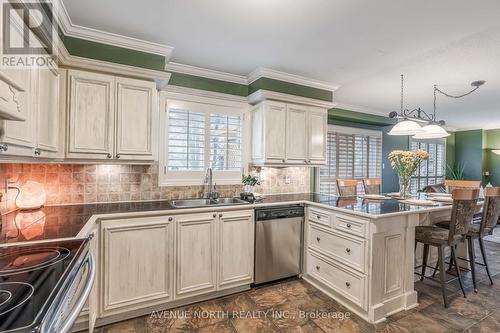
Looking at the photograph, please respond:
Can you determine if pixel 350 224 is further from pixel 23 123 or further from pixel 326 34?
pixel 23 123

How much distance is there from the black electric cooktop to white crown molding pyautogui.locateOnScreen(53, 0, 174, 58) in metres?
1.78

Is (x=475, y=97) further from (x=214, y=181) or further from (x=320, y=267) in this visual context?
(x=214, y=181)

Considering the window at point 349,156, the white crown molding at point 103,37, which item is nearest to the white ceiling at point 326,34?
Result: the white crown molding at point 103,37

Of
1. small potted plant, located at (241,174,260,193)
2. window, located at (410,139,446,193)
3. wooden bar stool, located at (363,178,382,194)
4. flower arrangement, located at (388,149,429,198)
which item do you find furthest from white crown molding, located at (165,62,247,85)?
window, located at (410,139,446,193)

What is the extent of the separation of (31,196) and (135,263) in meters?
1.11

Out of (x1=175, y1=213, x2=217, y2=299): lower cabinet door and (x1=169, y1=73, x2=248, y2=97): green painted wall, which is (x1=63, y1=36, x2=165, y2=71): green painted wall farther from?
(x1=175, y1=213, x2=217, y2=299): lower cabinet door

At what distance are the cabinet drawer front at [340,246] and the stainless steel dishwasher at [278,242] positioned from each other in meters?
0.21

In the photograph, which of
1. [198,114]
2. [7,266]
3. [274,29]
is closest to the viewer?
[7,266]

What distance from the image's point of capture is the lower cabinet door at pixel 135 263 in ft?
7.04

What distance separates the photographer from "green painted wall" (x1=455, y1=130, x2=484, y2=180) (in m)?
7.06

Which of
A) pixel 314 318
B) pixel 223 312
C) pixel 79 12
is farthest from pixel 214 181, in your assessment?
pixel 79 12

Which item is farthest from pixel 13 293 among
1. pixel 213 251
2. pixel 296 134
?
pixel 296 134

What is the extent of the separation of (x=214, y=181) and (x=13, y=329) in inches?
103

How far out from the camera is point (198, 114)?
3.18 metres
